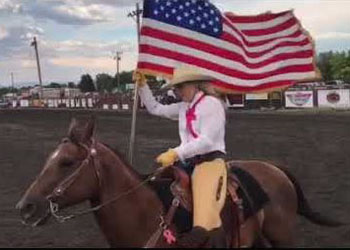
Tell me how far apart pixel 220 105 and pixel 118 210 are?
1.14 meters

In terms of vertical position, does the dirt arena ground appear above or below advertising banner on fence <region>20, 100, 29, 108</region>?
above

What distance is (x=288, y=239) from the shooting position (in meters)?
7.00

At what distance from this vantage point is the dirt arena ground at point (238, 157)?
32.9 feet

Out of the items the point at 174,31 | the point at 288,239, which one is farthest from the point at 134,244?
the point at 174,31

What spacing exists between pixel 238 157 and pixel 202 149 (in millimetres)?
13334

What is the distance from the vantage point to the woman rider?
574cm

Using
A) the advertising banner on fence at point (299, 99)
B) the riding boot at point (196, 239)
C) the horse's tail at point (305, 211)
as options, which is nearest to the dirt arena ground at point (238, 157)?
the horse's tail at point (305, 211)

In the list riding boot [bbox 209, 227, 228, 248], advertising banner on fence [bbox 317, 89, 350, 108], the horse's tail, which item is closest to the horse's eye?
riding boot [bbox 209, 227, 228, 248]

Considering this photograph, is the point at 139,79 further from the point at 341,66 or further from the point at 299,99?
the point at 341,66

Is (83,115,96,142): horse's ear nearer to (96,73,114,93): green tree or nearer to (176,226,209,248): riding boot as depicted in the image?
(176,226,209,248): riding boot

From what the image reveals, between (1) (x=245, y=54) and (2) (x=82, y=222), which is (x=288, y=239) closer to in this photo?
(1) (x=245, y=54)

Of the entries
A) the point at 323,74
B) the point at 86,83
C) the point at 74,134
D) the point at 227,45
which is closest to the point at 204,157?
the point at 74,134

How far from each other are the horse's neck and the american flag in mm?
3345

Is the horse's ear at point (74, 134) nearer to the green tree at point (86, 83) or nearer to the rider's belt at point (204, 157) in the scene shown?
the rider's belt at point (204, 157)
